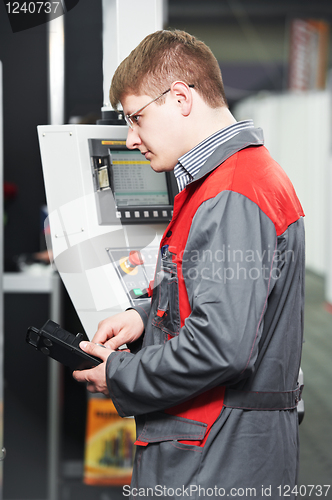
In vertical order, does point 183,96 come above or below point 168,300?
above

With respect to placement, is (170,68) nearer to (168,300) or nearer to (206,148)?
(206,148)

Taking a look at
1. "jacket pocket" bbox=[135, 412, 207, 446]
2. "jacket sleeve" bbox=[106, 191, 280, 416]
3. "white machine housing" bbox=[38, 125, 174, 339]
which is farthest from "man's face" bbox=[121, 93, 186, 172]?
"jacket pocket" bbox=[135, 412, 207, 446]

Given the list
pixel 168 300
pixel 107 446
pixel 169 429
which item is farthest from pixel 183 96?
pixel 107 446

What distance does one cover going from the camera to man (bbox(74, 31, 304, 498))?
0.73 m

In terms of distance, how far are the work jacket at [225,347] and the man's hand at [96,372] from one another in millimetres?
27

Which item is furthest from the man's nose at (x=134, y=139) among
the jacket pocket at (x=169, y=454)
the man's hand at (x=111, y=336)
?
the jacket pocket at (x=169, y=454)

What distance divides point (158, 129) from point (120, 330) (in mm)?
408

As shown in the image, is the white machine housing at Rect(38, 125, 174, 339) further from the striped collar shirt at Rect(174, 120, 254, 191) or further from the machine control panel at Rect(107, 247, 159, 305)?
the striped collar shirt at Rect(174, 120, 254, 191)

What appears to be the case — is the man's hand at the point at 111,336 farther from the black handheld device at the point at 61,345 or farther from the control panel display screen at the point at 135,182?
the control panel display screen at the point at 135,182

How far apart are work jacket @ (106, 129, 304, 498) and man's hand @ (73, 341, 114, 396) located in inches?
1.1

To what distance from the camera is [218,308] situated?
2.35ft

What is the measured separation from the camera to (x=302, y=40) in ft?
19.9

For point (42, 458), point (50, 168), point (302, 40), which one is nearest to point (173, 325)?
point (50, 168)

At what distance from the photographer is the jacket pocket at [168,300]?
87 cm
